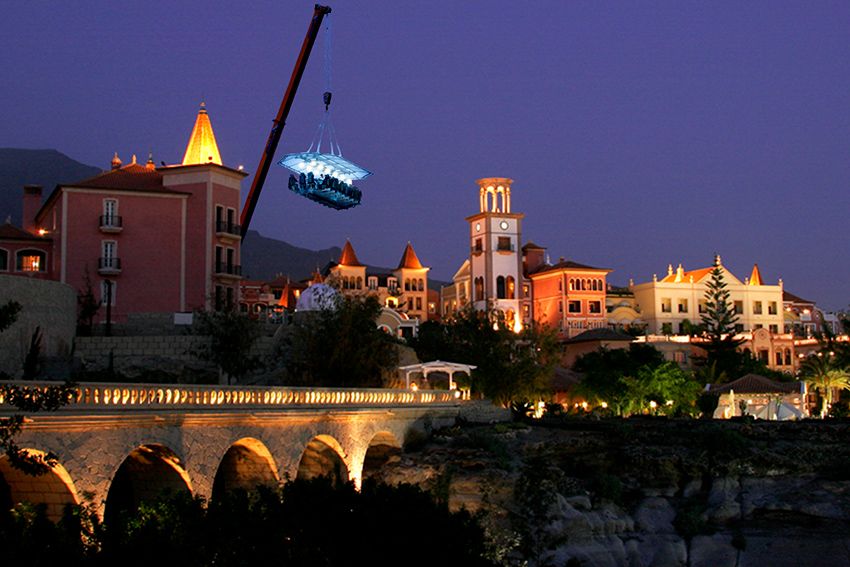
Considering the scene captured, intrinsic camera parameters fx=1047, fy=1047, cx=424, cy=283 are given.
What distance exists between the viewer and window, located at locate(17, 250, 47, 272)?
54.7 meters

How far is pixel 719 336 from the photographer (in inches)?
3329

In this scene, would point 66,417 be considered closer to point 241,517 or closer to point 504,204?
point 241,517

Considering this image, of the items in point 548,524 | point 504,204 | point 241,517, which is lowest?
Answer: point 548,524

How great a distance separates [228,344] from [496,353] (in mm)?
17173

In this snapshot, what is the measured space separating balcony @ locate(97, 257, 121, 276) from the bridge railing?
66.3ft

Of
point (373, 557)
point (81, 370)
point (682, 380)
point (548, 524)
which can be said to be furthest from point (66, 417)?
point (682, 380)

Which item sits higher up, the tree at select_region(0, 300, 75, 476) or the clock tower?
the clock tower

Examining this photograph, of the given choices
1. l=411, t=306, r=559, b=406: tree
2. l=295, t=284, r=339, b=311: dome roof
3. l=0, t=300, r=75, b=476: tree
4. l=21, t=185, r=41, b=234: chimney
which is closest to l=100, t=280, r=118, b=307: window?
l=295, t=284, r=339, b=311: dome roof

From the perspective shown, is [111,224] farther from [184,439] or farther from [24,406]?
[24,406]

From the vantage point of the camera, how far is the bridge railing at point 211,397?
843 inches

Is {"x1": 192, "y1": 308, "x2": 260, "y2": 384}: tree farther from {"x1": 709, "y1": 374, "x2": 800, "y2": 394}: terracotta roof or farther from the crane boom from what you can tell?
{"x1": 709, "y1": 374, "x2": 800, "y2": 394}: terracotta roof

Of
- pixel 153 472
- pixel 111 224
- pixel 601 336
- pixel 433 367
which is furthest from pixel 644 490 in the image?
pixel 601 336

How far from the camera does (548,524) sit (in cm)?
3562

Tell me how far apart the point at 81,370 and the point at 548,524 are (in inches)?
766
